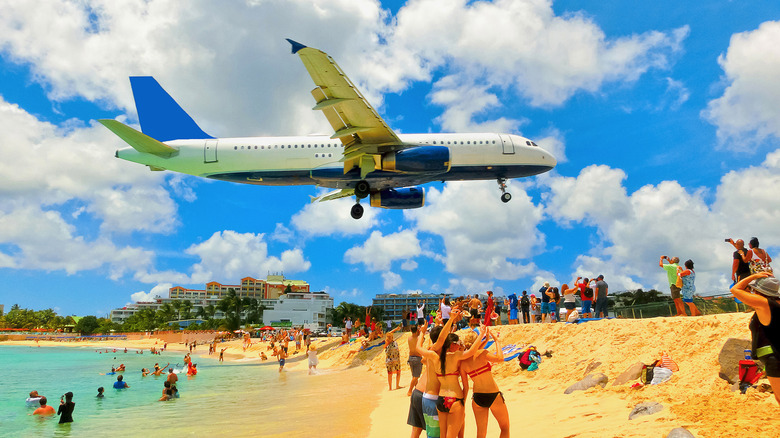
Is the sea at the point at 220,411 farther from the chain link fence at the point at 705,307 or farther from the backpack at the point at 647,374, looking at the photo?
the chain link fence at the point at 705,307

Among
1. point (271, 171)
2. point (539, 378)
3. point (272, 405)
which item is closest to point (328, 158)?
point (271, 171)

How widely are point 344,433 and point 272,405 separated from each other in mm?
5561

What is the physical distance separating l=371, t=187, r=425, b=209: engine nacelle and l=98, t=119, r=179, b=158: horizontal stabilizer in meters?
10.8

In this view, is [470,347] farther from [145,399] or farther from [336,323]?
[336,323]

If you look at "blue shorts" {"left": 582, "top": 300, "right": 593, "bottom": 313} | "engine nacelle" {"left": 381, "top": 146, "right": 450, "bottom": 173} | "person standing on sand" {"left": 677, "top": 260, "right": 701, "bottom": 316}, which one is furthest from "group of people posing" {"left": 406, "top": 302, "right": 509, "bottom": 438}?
"engine nacelle" {"left": 381, "top": 146, "right": 450, "bottom": 173}

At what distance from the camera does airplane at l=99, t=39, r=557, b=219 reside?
69.6ft

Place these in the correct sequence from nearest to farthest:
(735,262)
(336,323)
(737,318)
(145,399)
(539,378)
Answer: (737,318)
(735,262)
(539,378)
(145,399)
(336,323)

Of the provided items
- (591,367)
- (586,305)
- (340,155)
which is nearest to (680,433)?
(591,367)

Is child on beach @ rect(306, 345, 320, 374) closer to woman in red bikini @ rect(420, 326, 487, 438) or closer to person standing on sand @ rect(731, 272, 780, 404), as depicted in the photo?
woman in red bikini @ rect(420, 326, 487, 438)

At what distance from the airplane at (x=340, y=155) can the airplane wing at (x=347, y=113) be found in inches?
2.1

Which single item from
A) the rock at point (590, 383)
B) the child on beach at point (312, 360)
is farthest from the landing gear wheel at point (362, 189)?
the rock at point (590, 383)

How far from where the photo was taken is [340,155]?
23.9 m

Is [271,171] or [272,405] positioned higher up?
[271,171]

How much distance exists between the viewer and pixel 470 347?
222 inches
